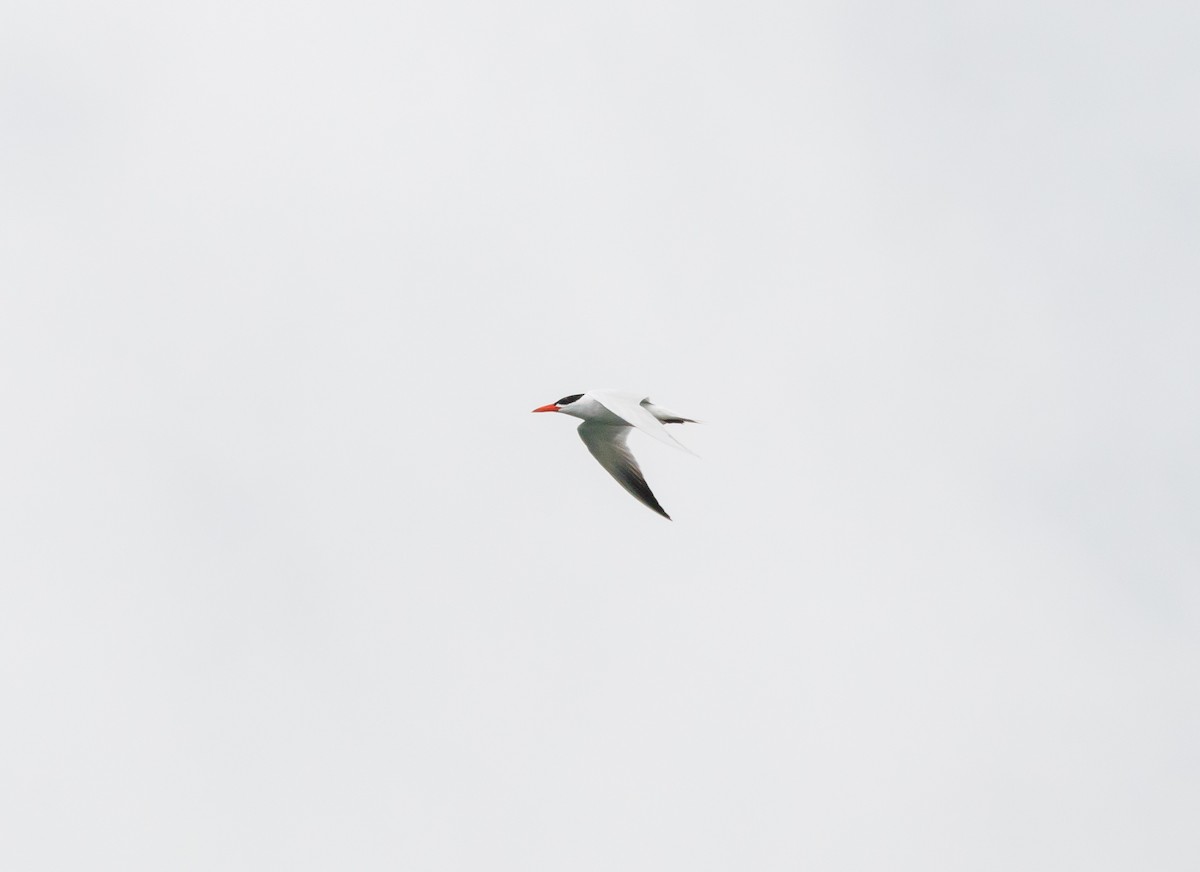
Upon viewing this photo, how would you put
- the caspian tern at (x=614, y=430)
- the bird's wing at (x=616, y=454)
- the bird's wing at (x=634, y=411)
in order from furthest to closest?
the bird's wing at (x=616, y=454)
the caspian tern at (x=614, y=430)
the bird's wing at (x=634, y=411)

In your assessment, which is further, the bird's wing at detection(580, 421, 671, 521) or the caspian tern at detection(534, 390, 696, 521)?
the bird's wing at detection(580, 421, 671, 521)

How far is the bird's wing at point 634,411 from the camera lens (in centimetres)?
2141

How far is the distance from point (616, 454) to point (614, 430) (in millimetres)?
481

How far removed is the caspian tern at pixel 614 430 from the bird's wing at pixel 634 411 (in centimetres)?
2

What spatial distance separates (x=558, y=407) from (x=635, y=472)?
190cm

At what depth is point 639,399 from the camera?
27.2 m

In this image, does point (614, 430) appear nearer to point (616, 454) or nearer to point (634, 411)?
point (616, 454)

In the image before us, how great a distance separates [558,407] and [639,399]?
5.30 feet

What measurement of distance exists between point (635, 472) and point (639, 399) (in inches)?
65.8

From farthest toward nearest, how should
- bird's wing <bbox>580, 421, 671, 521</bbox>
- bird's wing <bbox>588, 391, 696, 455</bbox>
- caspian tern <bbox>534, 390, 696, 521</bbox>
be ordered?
bird's wing <bbox>580, 421, 671, 521</bbox>
caspian tern <bbox>534, 390, 696, 521</bbox>
bird's wing <bbox>588, 391, 696, 455</bbox>

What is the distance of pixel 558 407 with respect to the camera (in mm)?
27891

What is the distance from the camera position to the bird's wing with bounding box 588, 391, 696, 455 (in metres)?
21.4

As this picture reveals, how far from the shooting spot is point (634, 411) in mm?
24547

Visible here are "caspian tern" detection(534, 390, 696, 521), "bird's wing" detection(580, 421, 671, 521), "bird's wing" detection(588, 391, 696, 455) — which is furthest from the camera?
"bird's wing" detection(580, 421, 671, 521)
